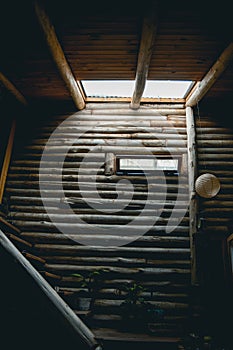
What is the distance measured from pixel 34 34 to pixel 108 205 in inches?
169

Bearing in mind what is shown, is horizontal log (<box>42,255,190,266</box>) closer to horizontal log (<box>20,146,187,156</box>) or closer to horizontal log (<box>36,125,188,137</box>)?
horizontal log (<box>20,146,187,156</box>)

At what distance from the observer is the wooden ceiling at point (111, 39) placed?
4828 millimetres

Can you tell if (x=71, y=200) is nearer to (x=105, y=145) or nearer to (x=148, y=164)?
(x=105, y=145)

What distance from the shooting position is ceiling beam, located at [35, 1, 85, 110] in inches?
186

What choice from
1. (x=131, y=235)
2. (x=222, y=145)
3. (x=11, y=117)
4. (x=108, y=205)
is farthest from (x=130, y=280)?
(x=11, y=117)

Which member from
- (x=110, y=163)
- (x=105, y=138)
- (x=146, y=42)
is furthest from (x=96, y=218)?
(x=146, y=42)

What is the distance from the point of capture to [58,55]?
224 inches

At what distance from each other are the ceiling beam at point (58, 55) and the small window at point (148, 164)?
2.09 m

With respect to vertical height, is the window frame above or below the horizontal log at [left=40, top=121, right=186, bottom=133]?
below

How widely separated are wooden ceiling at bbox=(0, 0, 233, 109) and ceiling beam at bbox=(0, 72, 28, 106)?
11 cm

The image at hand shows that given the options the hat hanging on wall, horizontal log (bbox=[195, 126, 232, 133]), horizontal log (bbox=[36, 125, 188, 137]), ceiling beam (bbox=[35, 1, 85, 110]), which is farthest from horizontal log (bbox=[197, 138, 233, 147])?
ceiling beam (bbox=[35, 1, 85, 110])

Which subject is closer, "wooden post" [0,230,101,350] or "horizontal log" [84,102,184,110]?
"wooden post" [0,230,101,350]

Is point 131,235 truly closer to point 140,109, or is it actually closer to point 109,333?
point 109,333

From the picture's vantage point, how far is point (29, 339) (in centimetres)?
A: 364
